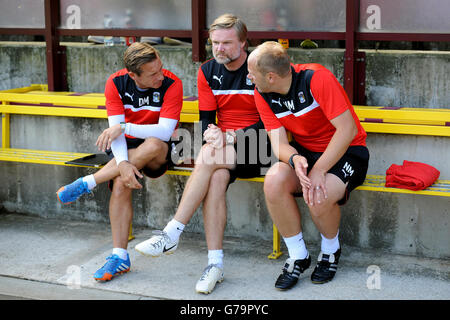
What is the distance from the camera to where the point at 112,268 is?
4371 millimetres

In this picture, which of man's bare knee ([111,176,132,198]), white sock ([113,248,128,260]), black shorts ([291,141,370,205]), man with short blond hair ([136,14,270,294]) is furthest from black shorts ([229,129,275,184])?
white sock ([113,248,128,260])

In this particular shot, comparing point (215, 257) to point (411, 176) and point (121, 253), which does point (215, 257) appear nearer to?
point (121, 253)

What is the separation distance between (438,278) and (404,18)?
1827 millimetres

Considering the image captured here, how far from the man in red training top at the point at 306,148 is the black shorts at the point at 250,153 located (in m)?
0.19

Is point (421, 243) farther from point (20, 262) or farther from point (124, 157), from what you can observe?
point (20, 262)

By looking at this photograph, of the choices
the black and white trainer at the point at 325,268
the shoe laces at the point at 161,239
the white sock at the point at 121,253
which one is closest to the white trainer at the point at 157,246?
the shoe laces at the point at 161,239

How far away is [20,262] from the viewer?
4.74 m

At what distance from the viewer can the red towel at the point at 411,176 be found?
427cm


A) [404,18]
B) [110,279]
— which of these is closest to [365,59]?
[404,18]

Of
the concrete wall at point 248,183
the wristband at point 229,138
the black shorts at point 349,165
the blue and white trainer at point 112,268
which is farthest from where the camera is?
the concrete wall at point 248,183

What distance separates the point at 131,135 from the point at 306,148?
1108mm

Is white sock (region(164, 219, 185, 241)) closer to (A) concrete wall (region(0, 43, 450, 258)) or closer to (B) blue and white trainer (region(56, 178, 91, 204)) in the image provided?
(B) blue and white trainer (region(56, 178, 91, 204))

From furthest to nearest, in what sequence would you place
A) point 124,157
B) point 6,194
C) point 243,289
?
point 6,194, point 124,157, point 243,289

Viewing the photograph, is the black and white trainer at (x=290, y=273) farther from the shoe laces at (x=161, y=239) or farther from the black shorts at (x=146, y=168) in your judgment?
the black shorts at (x=146, y=168)
